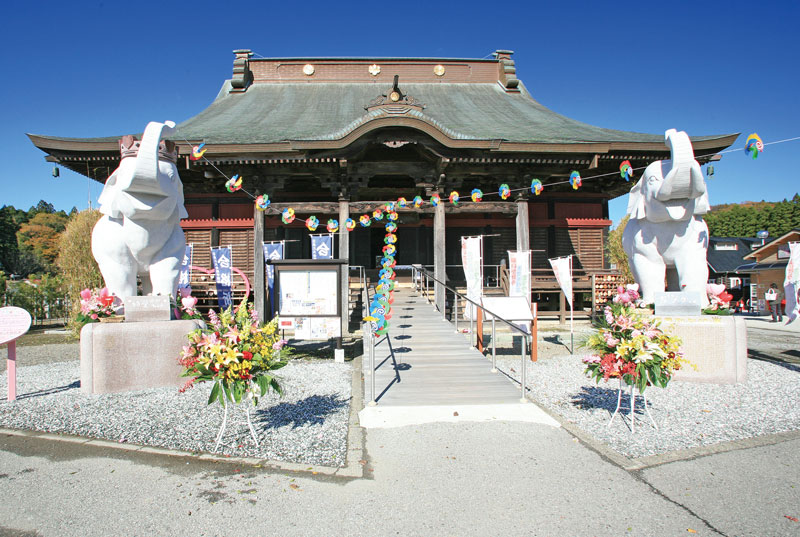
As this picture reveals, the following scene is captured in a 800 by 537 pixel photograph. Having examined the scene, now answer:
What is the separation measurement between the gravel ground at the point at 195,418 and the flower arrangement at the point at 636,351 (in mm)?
3020

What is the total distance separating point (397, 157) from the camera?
12.2m

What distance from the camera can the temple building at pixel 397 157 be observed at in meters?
11.3

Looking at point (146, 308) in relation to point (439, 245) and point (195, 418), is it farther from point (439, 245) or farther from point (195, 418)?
point (439, 245)

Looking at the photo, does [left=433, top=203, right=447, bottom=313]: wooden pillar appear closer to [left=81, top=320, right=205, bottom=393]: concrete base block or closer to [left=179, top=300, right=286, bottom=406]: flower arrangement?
[left=81, top=320, right=205, bottom=393]: concrete base block

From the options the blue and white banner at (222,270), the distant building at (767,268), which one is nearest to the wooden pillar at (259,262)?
the blue and white banner at (222,270)

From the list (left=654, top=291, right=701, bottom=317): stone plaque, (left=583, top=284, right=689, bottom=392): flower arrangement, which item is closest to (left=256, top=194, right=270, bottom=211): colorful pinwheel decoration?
(left=583, top=284, right=689, bottom=392): flower arrangement

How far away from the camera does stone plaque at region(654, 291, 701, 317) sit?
7262 mm

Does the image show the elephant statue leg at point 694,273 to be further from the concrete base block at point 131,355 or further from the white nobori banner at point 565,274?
the concrete base block at point 131,355

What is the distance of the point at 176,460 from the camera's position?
13.8 feet

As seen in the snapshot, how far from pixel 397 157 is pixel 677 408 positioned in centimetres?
884

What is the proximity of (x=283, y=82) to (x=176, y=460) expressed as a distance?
17016mm

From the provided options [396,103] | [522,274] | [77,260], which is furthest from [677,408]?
[77,260]

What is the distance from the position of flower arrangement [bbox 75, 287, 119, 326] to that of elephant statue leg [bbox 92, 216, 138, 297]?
0.24 meters

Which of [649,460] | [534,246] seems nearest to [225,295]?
[534,246]
